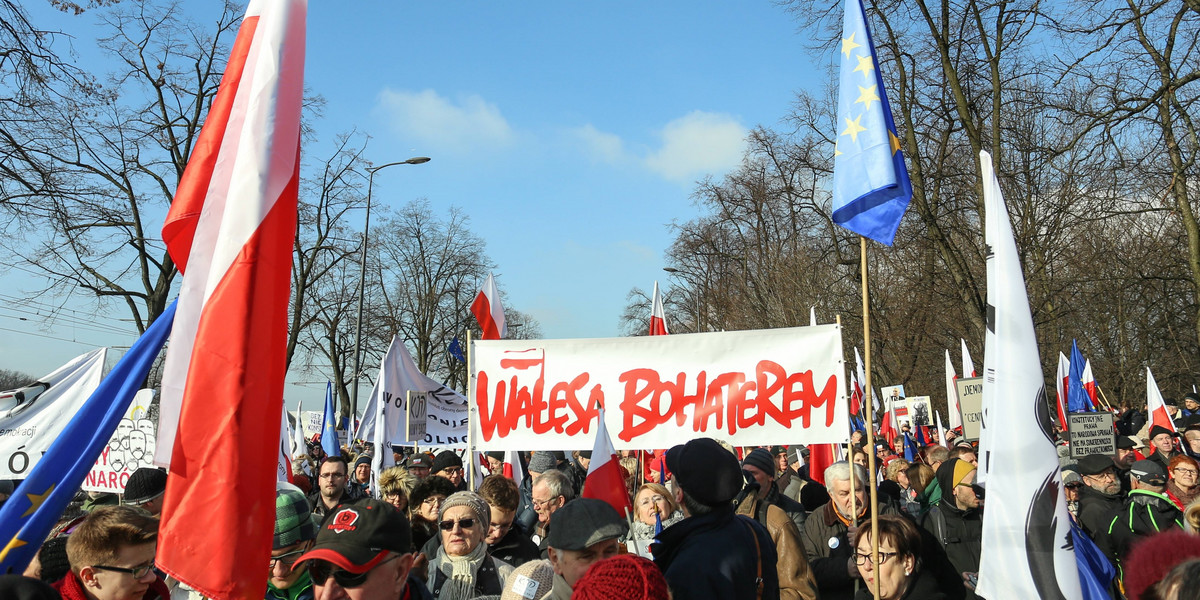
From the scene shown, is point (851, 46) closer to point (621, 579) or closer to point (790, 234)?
point (621, 579)

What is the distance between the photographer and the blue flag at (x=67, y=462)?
337 cm

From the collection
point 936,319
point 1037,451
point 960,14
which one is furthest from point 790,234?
point 1037,451

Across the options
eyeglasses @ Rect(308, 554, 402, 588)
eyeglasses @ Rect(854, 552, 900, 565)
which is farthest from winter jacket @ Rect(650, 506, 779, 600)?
eyeglasses @ Rect(308, 554, 402, 588)

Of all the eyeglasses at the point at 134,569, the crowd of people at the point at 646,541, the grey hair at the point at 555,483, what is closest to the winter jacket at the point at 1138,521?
the crowd of people at the point at 646,541

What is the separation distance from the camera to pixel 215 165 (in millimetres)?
3146

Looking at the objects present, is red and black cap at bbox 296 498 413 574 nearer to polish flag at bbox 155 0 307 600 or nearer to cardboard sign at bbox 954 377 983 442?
polish flag at bbox 155 0 307 600

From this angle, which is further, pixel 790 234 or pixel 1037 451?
pixel 790 234

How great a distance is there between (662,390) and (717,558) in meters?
3.69

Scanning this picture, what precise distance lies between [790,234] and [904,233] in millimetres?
13102

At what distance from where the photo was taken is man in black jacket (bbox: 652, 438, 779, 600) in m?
3.04

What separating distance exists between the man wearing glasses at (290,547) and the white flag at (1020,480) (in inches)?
106

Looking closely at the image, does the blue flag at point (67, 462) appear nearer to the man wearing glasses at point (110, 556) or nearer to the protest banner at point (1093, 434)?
the man wearing glasses at point (110, 556)

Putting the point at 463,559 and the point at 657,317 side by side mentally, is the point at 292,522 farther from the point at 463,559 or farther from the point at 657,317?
the point at 657,317

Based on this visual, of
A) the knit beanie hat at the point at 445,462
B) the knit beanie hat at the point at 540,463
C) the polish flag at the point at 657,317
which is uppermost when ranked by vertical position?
the polish flag at the point at 657,317
